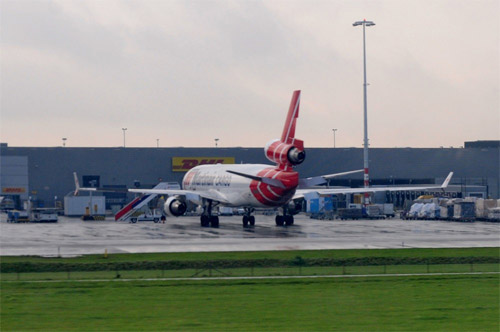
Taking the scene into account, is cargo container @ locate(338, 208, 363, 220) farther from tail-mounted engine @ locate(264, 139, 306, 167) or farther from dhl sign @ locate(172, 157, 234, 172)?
dhl sign @ locate(172, 157, 234, 172)

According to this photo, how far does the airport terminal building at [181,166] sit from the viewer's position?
130 meters

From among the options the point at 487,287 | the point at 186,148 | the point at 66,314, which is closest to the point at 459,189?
the point at 186,148

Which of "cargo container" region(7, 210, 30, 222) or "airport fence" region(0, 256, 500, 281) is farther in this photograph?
"cargo container" region(7, 210, 30, 222)

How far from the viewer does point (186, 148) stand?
137 meters

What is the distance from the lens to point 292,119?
236ft

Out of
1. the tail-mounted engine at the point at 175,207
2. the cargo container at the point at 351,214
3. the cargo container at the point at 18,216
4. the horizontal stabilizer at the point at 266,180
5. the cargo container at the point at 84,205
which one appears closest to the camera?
the horizontal stabilizer at the point at 266,180

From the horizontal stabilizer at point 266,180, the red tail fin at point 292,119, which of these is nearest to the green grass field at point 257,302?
the horizontal stabilizer at point 266,180

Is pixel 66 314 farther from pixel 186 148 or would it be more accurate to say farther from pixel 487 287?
pixel 186 148

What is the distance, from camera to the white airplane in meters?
69.9

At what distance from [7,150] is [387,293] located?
356ft

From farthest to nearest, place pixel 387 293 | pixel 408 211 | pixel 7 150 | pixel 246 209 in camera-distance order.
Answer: pixel 7 150
pixel 408 211
pixel 246 209
pixel 387 293

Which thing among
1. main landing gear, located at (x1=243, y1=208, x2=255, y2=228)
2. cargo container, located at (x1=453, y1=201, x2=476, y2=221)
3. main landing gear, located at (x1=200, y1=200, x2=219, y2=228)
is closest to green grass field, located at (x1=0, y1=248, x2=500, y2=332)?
main landing gear, located at (x1=200, y1=200, x2=219, y2=228)

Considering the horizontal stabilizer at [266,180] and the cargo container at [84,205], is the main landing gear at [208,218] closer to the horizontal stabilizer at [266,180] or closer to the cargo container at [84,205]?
the horizontal stabilizer at [266,180]

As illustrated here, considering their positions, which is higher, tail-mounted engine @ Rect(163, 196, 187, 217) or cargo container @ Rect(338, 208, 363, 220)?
tail-mounted engine @ Rect(163, 196, 187, 217)
